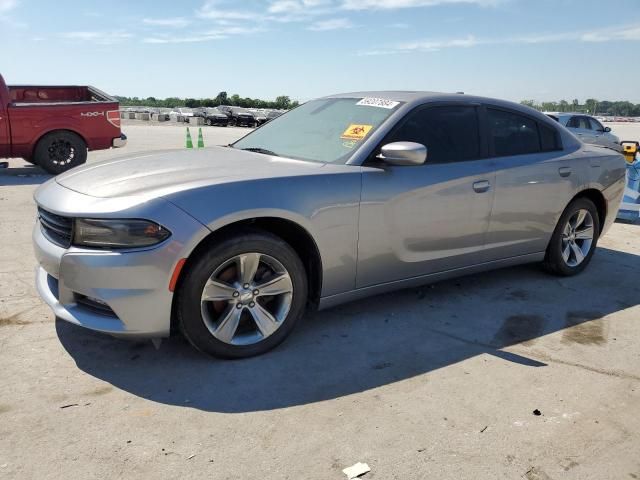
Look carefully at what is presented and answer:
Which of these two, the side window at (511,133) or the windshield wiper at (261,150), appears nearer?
the windshield wiper at (261,150)

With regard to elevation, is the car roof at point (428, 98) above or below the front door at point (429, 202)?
above

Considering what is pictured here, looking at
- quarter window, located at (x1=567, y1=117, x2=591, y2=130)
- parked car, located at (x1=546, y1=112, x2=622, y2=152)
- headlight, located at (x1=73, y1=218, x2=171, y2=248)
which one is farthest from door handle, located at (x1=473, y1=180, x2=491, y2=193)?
quarter window, located at (x1=567, y1=117, x2=591, y2=130)

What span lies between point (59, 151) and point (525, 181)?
344 inches

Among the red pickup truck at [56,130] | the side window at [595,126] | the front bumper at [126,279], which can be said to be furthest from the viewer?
the side window at [595,126]

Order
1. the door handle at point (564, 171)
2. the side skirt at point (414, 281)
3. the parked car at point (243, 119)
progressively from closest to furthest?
the side skirt at point (414, 281)
the door handle at point (564, 171)
the parked car at point (243, 119)

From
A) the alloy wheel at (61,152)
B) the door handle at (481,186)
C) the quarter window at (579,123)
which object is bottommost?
the alloy wheel at (61,152)

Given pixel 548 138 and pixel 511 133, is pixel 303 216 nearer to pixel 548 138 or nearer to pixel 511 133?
pixel 511 133

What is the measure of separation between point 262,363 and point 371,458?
1026 mm

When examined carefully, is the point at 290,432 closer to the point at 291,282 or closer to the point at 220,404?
the point at 220,404

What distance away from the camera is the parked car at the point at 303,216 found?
9.64ft

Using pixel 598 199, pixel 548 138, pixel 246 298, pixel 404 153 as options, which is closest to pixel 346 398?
pixel 246 298

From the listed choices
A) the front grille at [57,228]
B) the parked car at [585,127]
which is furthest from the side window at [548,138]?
the parked car at [585,127]

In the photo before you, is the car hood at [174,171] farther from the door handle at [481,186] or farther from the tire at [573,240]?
the tire at [573,240]

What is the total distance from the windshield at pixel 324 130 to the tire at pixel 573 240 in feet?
6.74
